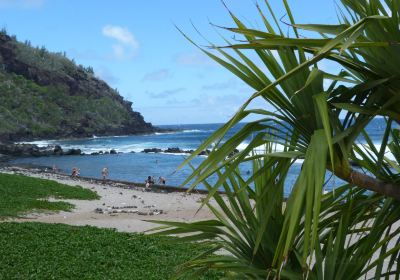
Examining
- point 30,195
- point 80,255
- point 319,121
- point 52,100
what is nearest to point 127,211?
point 30,195

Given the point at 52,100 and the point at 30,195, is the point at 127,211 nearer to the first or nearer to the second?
the point at 30,195

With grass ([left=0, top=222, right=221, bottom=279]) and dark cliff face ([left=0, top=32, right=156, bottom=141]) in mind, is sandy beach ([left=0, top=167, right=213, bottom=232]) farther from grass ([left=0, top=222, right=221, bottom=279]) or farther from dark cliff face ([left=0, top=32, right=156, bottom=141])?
dark cliff face ([left=0, top=32, right=156, bottom=141])

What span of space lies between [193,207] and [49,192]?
5.96 m

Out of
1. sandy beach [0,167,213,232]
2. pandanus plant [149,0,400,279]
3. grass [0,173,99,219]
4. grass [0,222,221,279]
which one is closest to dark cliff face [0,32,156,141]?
sandy beach [0,167,213,232]

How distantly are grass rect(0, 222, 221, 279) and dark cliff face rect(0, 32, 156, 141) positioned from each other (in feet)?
228

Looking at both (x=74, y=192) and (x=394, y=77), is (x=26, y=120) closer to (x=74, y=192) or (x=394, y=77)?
(x=74, y=192)

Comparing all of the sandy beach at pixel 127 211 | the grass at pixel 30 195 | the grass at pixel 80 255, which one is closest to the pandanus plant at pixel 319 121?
the grass at pixel 80 255

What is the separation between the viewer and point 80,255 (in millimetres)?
9188

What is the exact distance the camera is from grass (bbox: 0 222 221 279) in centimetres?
797

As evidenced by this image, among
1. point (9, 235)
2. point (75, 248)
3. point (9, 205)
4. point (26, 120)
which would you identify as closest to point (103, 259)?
point (75, 248)

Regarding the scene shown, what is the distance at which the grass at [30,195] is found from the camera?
1652cm

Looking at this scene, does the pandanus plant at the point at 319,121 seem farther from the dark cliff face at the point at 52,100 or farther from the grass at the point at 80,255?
the dark cliff face at the point at 52,100

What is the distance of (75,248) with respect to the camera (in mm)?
9773

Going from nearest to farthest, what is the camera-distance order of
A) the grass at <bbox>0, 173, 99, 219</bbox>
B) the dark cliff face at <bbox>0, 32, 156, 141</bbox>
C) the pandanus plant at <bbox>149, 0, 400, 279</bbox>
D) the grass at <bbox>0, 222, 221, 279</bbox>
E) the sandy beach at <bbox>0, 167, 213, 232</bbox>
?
the pandanus plant at <bbox>149, 0, 400, 279</bbox>
the grass at <bbox>0, 222, 221, 279</bbox>
the sandy beach at <bbox>0, 167, 213, 232</bbox>
the grass at <bbox>0, 173, 99, 219</bbox>
the dark cliff face at <bbox>0, 32, 156, 141</bbox>
